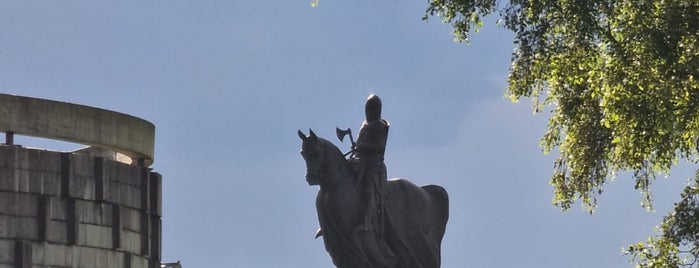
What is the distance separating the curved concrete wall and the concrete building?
0.03 m

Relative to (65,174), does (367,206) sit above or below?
below

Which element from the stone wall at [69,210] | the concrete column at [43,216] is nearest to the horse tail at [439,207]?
the stone wall at [69,210]

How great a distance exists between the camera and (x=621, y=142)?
35.0m

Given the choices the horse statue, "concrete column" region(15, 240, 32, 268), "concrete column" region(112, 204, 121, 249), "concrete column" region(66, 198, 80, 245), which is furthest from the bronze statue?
"concrete column" region(112, 204, 121, 249)

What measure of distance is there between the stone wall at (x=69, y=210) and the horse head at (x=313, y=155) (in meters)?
33.9

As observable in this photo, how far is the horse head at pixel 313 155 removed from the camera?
27391 mm

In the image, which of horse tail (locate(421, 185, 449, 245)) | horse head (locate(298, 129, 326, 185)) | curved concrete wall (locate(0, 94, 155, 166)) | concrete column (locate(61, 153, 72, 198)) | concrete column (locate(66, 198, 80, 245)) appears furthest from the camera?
curved concrete wall (locate(0, 94, 155, 166))

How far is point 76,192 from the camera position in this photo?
61938 millimetres

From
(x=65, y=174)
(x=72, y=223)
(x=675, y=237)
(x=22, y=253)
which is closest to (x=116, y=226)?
(x=72, y=223)

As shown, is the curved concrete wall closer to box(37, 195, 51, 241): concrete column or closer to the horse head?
box(37, 195, 51, 241): concrete column

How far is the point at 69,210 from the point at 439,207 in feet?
111

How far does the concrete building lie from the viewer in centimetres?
6081

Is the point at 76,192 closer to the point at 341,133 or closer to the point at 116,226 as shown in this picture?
the point at 116,226

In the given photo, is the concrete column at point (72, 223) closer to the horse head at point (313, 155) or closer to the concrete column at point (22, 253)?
the concrete column at point (22, 253)
